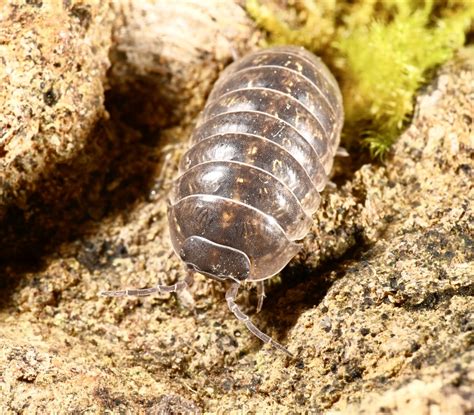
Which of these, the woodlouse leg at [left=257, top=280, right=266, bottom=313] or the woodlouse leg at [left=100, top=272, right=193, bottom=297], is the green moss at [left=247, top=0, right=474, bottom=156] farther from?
the woodlouse leg at [left=100, top=272, right=193, bottom=297]

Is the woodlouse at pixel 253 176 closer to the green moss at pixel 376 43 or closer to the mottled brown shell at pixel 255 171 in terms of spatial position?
the mottled brown shell at pixel 255 171

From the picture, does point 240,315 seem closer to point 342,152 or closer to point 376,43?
point 342,152

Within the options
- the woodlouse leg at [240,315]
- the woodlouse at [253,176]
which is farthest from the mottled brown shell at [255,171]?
the woodlouse leg at [240,315]

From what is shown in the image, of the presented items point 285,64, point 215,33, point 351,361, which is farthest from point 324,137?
point 351,361

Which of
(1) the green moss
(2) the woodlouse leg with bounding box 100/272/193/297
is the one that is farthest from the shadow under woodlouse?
(1) the green moss

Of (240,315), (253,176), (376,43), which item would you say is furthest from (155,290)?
(376,43)

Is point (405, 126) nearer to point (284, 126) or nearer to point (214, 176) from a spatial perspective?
point (284, 126)

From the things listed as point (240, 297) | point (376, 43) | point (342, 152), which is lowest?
point (240, 297)
